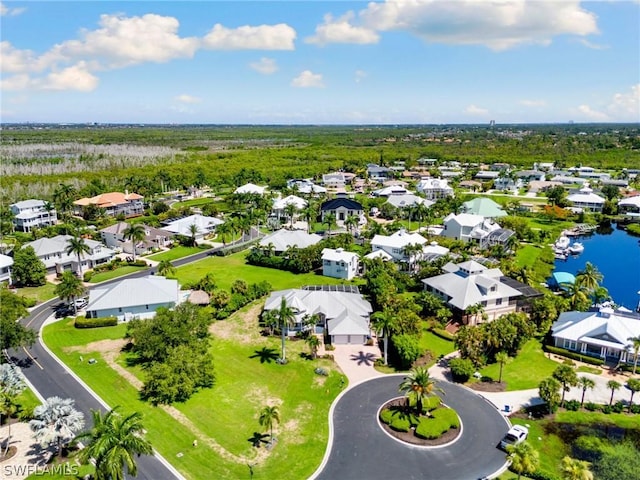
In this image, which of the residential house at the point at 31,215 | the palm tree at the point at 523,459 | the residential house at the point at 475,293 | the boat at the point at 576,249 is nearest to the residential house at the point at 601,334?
the residential house at the point at 475,293

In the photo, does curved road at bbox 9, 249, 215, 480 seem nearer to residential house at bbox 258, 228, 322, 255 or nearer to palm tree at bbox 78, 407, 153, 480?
palm tree at bbox 78, 407, 153, 480

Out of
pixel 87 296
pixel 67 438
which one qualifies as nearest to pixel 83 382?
pixel 67 438

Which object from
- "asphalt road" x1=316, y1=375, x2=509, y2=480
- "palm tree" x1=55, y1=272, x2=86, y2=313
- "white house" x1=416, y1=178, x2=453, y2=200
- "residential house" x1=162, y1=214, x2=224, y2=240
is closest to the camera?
"asphalt road" x1=316, y1=375, x2=509, y2=480

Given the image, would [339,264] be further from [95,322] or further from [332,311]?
[95,322]

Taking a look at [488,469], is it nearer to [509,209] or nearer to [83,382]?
[83,382]

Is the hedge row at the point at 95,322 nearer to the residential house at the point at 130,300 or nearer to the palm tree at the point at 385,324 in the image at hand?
the residential house at the point at 130,300

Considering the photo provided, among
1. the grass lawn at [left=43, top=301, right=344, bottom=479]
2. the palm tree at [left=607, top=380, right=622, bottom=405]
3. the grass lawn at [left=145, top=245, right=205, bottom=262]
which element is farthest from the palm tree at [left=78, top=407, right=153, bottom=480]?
the grass lawn at [left=145, top=245, right=205, bottom=262]
